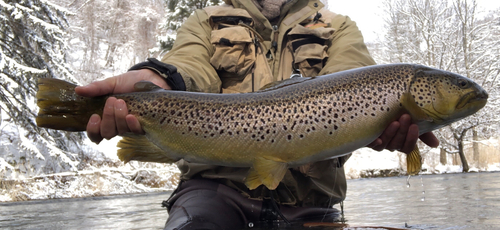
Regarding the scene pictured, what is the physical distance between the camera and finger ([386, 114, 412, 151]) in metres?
2.09

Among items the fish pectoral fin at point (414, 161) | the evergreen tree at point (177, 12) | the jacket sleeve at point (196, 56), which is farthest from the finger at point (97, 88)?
the evergreen tree at point (177, 12)

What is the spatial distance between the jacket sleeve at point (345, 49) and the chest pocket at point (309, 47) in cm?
7

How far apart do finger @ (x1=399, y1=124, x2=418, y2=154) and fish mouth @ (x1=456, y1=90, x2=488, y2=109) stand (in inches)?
10.5

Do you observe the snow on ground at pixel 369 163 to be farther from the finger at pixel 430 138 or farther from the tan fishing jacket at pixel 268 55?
the finger at pixel 430 138

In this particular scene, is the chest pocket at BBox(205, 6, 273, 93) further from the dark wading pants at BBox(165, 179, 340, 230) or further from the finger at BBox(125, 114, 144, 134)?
the finger at BBox(125, 114, 144, 134)

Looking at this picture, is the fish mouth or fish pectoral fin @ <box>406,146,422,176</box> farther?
fish pectoral fin @ <box>406,146,422,176</box>

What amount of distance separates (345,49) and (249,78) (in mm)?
743

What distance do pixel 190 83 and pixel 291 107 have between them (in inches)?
29.5

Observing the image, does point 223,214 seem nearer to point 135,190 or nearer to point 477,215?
point 477,215

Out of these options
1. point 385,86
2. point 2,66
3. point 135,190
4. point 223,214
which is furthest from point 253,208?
point 135,190

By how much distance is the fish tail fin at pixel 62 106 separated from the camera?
2.01 m

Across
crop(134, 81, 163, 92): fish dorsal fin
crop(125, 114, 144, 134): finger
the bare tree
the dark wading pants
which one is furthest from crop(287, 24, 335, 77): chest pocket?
the bare tree

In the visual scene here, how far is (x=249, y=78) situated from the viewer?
115 inches

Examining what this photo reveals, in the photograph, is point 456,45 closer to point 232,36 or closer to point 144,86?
point 232,36
